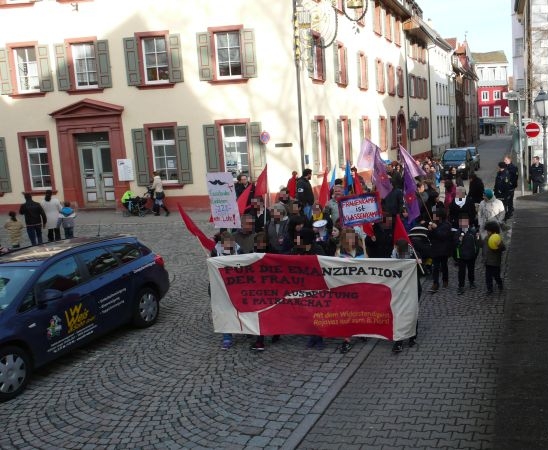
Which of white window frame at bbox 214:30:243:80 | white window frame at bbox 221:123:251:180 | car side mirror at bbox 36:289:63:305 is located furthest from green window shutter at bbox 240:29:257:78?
car side mirror at bbox 36:289:63:305

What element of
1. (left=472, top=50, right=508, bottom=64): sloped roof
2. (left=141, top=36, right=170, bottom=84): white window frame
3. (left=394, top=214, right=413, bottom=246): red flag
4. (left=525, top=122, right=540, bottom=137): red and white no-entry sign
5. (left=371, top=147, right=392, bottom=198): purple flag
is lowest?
(left=394, top=214, right=413, bottom=246): red flag

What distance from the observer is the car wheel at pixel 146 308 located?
383 inches

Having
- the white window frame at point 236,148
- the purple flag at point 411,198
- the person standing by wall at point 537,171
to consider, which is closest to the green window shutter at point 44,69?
the white window frame at point 236,148

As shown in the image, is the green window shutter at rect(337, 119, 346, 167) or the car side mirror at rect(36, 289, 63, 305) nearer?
the car side mirror at rect(36, 289, 63, 305)

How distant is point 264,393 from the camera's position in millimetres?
7125

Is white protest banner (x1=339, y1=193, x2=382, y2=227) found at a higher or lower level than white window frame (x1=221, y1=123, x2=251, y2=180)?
lower

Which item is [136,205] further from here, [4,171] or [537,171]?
[537,171]

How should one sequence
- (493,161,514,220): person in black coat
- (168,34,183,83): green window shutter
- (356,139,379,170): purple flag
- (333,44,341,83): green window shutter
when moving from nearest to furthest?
(356,139,379,170): purple flag → (493,161,514,220): person in black coat → (168,34,183,83): green window shutter → (333,44,341,83): green window shutter

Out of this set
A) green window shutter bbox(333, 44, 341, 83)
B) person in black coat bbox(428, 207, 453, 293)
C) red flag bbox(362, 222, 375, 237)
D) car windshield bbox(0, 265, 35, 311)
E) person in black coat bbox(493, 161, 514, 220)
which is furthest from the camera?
green window shutter bbox(333, 44, 341, 83)

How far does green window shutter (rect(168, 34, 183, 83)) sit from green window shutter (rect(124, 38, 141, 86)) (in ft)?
4.27

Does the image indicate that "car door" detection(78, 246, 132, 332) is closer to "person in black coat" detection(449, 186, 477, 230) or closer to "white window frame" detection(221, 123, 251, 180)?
"person in black coat" detection(449, 186, 477, 230)

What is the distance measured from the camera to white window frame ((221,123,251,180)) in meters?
23.9

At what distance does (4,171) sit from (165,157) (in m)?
6.86

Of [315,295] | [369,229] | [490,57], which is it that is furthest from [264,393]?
[490,57]
